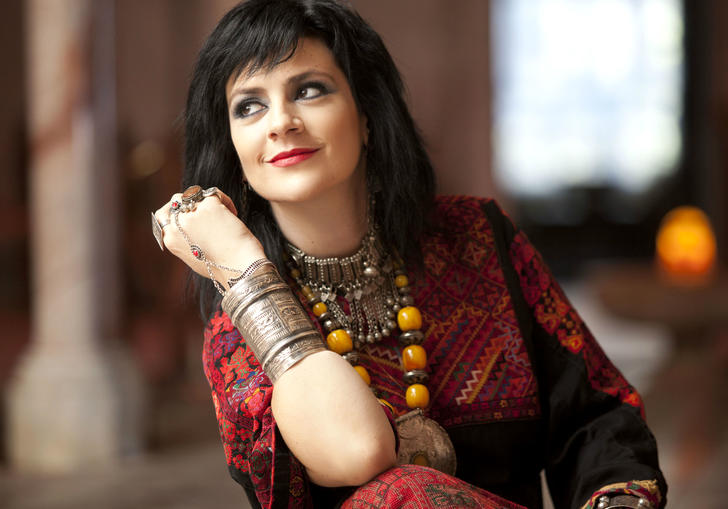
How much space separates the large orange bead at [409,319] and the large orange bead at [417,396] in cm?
12

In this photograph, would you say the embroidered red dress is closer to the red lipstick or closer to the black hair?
the black hair

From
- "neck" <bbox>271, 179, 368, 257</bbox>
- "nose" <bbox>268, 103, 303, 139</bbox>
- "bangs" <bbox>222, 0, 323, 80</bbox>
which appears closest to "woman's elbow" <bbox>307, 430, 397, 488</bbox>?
"neck" <bbox>271, 179, 368, 257</bbox>

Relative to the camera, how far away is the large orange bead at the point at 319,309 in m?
1.73

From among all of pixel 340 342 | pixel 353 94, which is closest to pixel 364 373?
pixel 340 342

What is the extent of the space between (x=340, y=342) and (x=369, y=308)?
0.12 meters

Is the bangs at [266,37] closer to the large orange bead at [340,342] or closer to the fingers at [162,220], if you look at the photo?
the fingers at [162,220]

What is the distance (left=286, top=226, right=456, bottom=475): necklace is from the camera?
5.54 feet

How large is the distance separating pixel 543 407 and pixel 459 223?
41 centimetres

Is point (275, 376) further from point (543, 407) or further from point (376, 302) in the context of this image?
point (543, 407)

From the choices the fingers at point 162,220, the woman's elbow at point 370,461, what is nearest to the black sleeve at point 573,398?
the woman's elbow at point 370,461

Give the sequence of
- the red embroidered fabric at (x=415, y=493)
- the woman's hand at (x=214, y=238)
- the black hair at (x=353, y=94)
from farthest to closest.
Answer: the black hair at (x=353, y=94) < the woman's hand at (x=214, y=238) < the red embroidered fabric at (x=415, y=493)

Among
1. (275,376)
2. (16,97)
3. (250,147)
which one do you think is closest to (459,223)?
(250,147)

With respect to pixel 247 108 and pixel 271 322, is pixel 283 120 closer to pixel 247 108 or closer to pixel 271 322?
pixel 247 108

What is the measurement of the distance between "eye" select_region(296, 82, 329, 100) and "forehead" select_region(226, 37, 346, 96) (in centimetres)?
3
